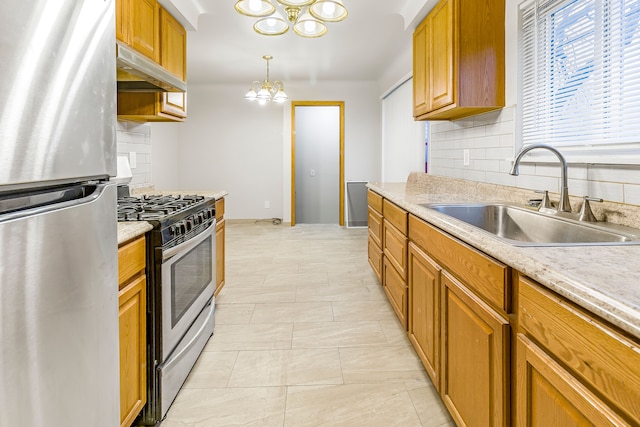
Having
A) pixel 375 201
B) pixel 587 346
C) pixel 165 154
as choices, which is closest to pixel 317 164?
pixel 165 154

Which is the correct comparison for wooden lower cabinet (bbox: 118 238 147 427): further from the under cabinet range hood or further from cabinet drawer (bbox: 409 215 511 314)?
cabinet drawer (bbox: 409 215 511 314)

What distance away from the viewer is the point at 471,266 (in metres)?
1.32

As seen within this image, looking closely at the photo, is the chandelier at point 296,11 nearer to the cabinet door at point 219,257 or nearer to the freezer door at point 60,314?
the cabinet door at point 219,257

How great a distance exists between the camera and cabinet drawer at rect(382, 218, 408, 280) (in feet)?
7.65

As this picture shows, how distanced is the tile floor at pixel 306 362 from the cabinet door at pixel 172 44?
1.87 meters

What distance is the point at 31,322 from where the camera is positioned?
0.72 metres

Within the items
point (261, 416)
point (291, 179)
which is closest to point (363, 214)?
point (291, 179)

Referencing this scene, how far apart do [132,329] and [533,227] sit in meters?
1.73

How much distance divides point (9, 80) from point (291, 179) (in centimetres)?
Answer: 622

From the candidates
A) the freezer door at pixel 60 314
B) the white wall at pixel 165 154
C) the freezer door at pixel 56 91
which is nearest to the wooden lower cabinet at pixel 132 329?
the freezer door at pixel 60 314

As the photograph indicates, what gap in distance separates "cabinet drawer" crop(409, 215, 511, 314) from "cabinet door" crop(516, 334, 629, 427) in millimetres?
143

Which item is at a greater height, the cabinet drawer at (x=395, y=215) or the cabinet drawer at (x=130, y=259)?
the cabinet drawer at (x=395, y=215)

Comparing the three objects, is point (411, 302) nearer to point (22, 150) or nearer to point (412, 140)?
point (22, 150)

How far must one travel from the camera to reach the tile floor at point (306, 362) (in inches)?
68.2
